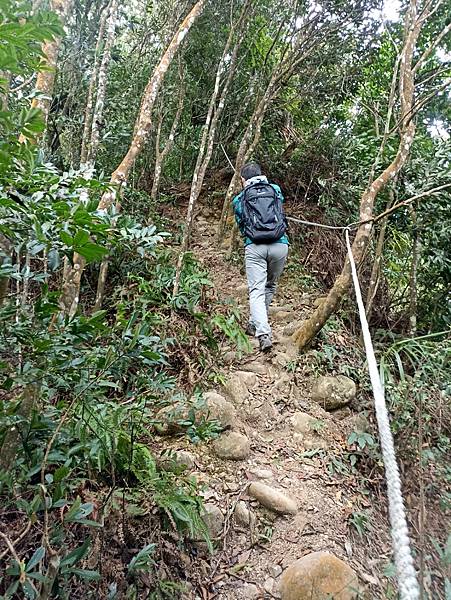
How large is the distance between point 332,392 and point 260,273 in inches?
51.3

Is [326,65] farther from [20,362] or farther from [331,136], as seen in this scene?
[20,362]

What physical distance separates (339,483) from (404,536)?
2298mm

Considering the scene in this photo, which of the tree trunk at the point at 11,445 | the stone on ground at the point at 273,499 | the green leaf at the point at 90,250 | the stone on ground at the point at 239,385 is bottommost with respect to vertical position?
the stone on ground at the point at 273,499

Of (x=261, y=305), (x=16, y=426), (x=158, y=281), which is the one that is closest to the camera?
(x=16, y=426)

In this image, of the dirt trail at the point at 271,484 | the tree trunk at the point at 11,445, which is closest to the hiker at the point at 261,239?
the dirt trail at the point at 271,484

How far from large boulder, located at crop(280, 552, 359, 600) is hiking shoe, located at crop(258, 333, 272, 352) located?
6.87 feet

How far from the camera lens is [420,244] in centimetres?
532

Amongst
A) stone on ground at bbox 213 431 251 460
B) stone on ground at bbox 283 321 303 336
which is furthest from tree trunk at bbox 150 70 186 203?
stone on ground at bbox 213 431 251 460

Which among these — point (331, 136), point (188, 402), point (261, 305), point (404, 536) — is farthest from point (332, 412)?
point (331, 136)

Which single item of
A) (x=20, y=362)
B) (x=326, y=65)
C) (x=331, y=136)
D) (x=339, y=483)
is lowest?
(x=339, y=483)

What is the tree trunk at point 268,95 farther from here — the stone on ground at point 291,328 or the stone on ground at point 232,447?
the stone on ground at point 232,447

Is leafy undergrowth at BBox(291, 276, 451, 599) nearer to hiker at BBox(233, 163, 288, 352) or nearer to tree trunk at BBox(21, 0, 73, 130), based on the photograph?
hiker at BBox(233, 163, 288, 352)

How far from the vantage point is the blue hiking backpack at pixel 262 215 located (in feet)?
14.1

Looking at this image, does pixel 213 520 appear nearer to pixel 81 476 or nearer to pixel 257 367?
pixel 81 476
